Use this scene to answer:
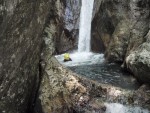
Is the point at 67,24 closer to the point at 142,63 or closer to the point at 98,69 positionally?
the point at 98,69

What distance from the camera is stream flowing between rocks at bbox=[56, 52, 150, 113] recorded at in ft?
28.0

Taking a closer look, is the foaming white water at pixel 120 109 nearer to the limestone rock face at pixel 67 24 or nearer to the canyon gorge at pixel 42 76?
the canyon gorge at pixel 42 76

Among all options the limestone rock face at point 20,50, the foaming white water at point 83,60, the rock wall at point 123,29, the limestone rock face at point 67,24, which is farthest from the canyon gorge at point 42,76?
the limestone rock face at point 67,24

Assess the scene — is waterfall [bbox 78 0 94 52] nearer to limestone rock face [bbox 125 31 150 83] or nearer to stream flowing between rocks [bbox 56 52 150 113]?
stream flowing between rocks [bbox 56 52 150 113]

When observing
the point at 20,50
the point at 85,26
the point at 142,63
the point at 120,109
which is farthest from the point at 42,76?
the point at 85,26

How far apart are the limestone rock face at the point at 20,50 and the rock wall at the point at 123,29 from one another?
3522 millimetres

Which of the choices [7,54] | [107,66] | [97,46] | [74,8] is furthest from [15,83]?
[74,8]

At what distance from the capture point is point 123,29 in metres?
14.0

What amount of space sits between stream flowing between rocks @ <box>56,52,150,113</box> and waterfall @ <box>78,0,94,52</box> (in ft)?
10.1

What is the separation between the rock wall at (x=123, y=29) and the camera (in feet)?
40.0

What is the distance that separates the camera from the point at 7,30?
23.3 ft

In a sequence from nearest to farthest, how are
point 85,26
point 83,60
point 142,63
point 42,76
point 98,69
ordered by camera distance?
point 42,76, point 142,63, point 98,69, point 83,60, point 85,26

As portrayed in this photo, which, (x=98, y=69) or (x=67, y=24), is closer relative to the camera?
(x=98, y=69)

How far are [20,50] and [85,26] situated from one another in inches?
450
